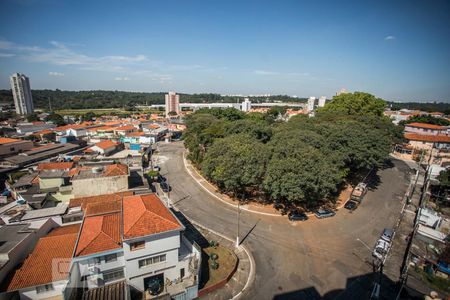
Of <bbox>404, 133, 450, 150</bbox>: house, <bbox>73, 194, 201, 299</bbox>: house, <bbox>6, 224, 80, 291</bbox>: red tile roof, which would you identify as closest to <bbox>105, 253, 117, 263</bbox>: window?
<bbox>73, 194, 201, 299</bbox>: house

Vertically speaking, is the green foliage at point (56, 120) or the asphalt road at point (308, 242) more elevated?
the green foliage at point (56, 120)

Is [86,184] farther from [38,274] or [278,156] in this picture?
[278,156]

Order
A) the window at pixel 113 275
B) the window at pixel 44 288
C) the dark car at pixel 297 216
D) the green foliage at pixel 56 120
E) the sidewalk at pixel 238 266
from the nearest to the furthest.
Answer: the window at pixel 44 288
the window at pixel 113 275
the sidewalk at pixel 238 266
the dark car at pixel 297 216
the green foliage at pixel 56 120

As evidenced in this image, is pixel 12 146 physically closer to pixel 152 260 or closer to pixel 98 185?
pixel 98 185

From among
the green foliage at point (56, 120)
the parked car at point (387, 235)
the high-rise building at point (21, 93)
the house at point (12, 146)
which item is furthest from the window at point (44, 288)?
the high-rise building at point (21, 93)

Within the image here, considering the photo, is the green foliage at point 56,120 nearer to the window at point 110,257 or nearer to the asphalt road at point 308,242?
the asphalt road at point 308,242

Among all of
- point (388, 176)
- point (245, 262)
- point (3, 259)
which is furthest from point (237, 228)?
point (388, 176)
